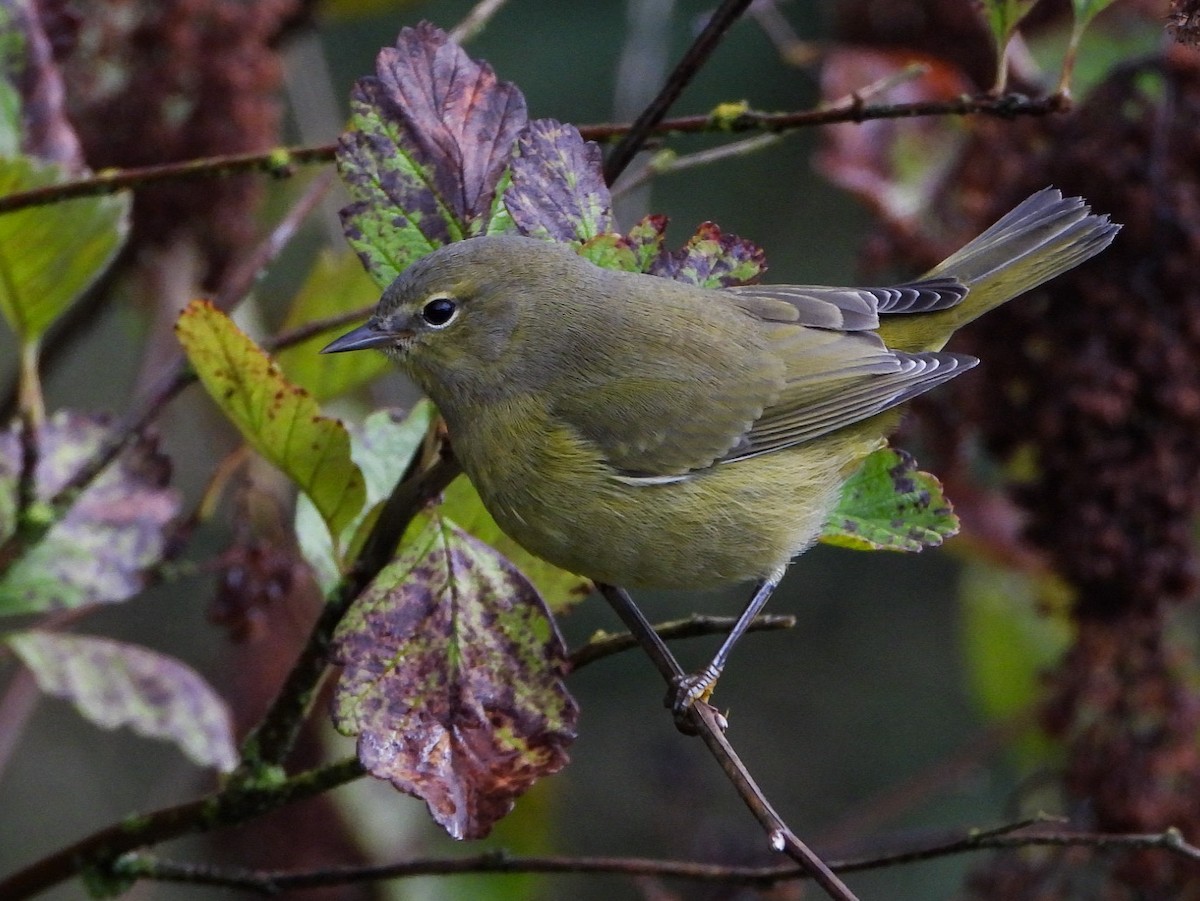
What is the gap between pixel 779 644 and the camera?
19.6 ft

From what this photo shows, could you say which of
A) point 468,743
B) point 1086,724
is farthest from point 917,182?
point 468,743

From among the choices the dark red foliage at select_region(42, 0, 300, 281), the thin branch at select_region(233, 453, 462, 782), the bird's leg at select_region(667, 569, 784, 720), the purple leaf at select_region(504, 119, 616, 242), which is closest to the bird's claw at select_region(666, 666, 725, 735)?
the bird's leg at select_region(667, 569, 784, 720)

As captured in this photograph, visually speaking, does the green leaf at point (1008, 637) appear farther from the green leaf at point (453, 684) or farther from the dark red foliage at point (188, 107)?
the green leaf at point (453, 684)

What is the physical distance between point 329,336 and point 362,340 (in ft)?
0.82

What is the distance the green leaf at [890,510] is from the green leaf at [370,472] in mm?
577

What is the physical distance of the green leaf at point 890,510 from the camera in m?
1.83

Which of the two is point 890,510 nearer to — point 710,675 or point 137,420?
point 710,675

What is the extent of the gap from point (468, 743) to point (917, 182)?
2.36 meters

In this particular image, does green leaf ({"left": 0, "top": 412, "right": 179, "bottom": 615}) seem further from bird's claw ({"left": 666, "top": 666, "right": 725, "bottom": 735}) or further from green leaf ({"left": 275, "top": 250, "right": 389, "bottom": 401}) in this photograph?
bird's claw ({"left": 666, "top": 666, "right": 725, "bottom": 735})

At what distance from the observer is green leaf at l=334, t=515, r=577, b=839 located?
62.9 inches

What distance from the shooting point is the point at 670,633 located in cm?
179

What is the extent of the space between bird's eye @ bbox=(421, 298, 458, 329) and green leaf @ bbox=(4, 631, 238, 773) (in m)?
0.71

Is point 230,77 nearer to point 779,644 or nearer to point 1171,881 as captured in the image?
point 1171,881

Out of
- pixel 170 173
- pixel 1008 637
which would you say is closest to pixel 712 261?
pixel 170 173
